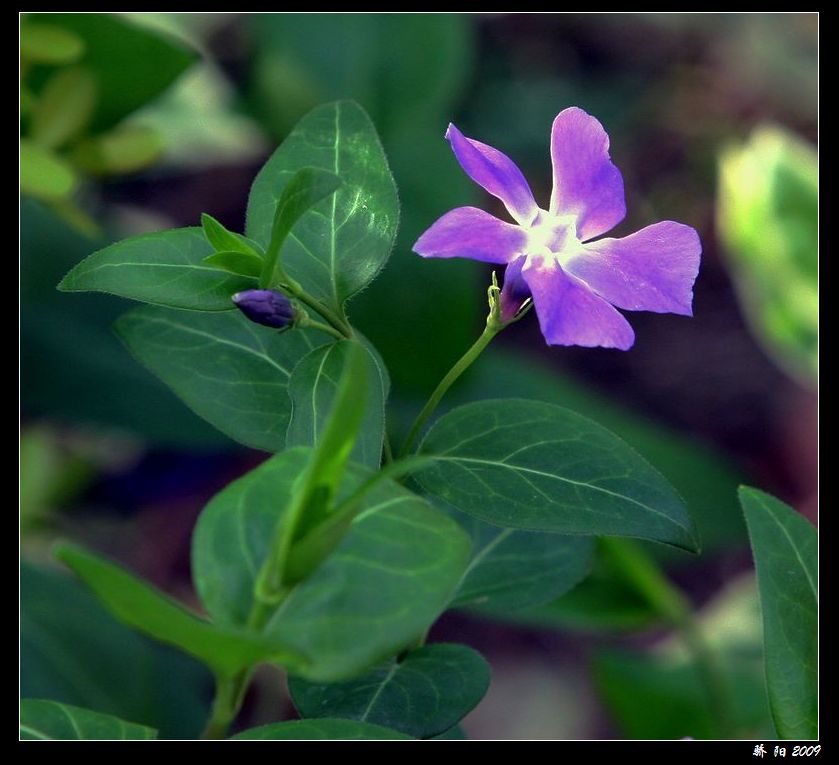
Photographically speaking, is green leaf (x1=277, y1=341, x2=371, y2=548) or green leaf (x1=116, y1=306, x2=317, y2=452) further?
green leaf (x1=116, y1=306, x2=317, y2=452)

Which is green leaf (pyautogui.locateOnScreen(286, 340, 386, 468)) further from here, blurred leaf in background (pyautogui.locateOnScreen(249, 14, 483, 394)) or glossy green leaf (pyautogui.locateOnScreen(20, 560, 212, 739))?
blurred leaf in background (pyautogui.locateOnScreen(249, 14, 483, 394))

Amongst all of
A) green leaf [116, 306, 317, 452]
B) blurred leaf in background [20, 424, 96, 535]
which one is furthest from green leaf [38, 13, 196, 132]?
green leaf [116, 306, 317, 452]

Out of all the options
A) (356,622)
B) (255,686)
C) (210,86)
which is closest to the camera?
(356,622)

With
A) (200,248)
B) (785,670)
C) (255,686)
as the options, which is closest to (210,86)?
(255,686)

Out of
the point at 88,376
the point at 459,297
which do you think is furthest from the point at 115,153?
the point at 459,297

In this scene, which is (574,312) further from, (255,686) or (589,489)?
(255,686)

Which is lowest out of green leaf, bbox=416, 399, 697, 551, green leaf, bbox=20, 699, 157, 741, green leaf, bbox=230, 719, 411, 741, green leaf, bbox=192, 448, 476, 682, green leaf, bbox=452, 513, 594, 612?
green leaf, bbox=452, 513, 594, 612
